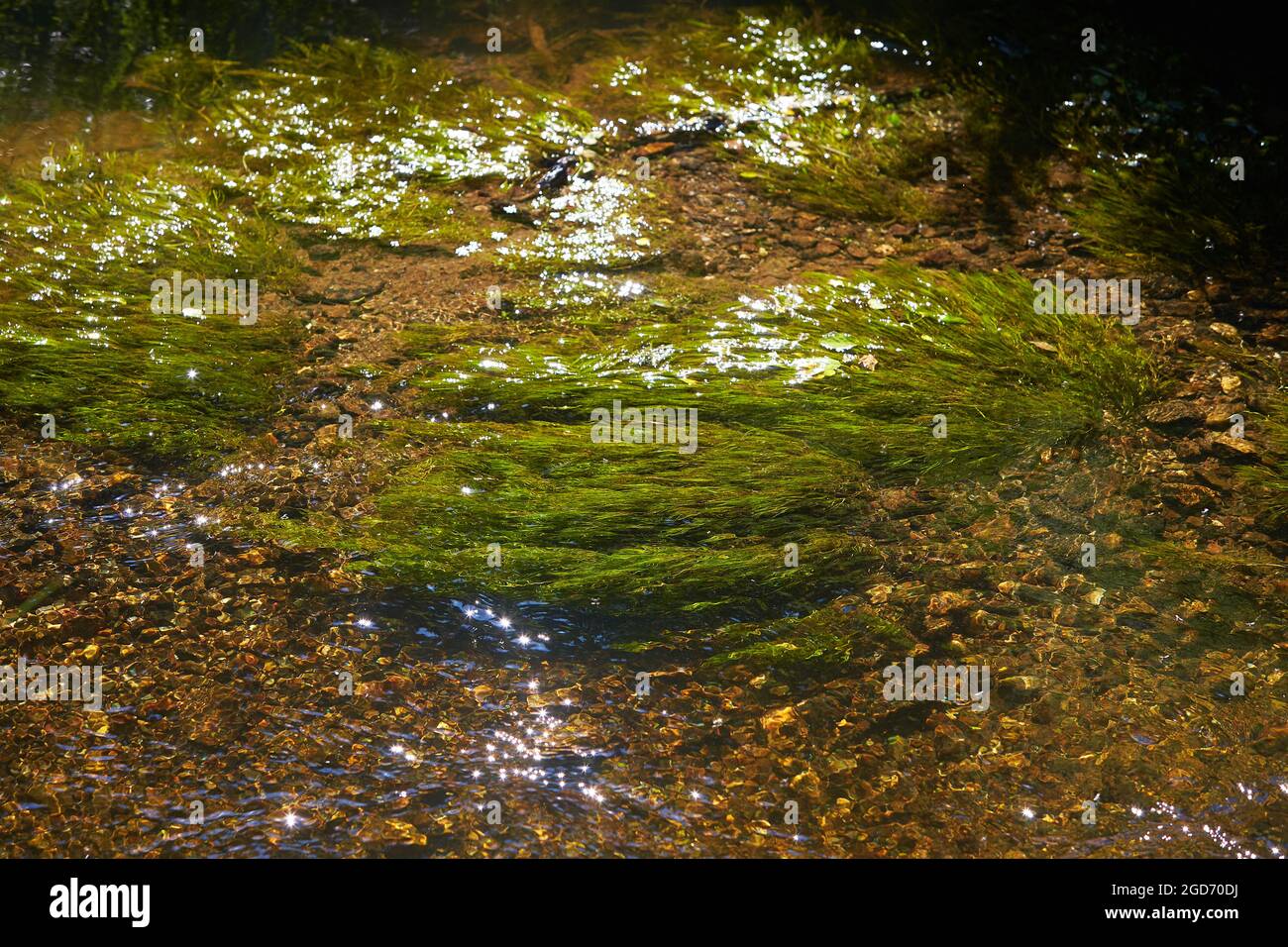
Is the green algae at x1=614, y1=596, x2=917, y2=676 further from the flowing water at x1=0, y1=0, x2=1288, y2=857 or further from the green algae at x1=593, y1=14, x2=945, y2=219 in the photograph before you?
the green algae at x1=593, y1=14, x2=945, y2=219

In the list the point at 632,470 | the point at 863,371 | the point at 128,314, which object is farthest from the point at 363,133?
the point at 863,371

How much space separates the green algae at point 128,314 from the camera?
3457 mm

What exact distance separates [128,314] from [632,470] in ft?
7.13

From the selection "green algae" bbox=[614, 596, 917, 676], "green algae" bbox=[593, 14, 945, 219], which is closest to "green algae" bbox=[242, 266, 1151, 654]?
"green algae" bbox=[614, 596, 917, 676]

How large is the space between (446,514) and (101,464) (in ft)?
4.10

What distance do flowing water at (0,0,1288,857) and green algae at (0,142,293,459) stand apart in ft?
0.06

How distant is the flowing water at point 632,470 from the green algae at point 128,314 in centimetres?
2

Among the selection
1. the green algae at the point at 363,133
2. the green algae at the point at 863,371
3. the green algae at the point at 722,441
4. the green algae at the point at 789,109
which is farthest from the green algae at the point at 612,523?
the green algae at the point at 789,109

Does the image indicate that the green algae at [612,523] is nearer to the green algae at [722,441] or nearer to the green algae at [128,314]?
the green algae at [722,441]

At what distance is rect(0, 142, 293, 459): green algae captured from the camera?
346cm

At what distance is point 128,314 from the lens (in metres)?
→ 3.81

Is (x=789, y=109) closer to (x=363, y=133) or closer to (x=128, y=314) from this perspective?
(x=363, y=133)

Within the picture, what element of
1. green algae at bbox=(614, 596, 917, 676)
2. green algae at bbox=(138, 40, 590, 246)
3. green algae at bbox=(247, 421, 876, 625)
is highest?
green algae at bbox=(138, 40, 590, 246)
